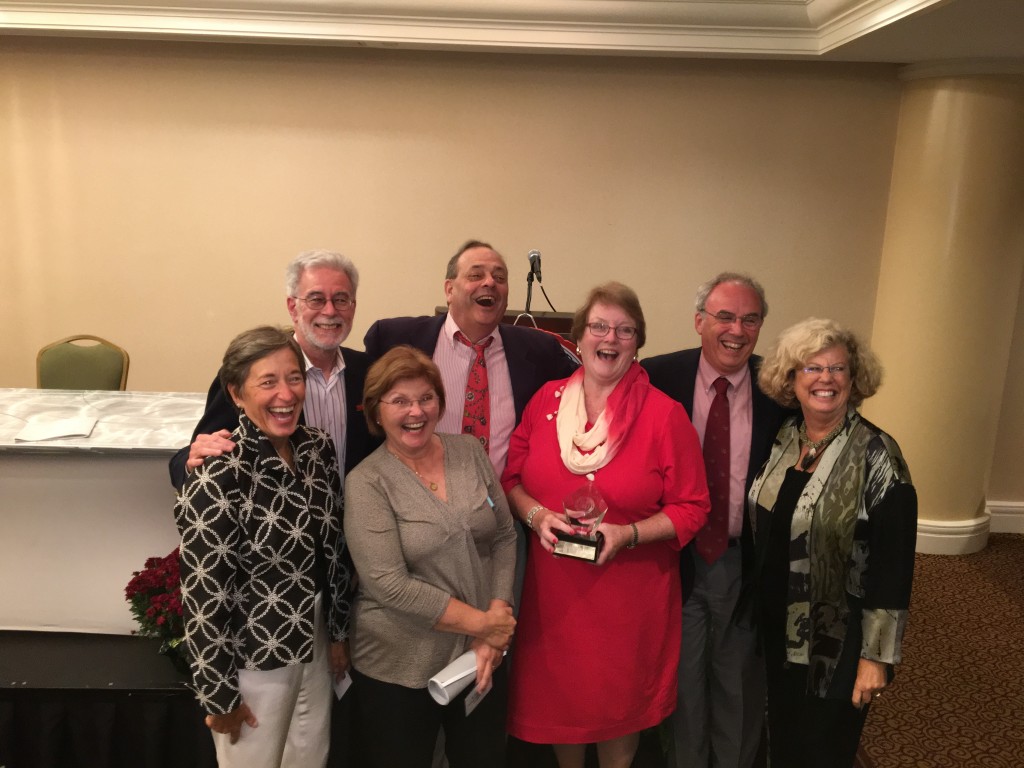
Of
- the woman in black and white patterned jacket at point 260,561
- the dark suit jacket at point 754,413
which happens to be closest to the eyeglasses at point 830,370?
the dark suit jacket at point 754,413

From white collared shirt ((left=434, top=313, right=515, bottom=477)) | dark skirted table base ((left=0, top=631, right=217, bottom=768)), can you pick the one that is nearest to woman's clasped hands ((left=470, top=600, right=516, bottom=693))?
white collared shirt ((left=434, top=313, right=515, bottom=477))

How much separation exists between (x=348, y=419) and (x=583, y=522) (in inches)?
30.5

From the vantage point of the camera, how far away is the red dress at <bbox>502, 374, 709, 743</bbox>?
2062 mm

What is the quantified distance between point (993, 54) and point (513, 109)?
2625 millimetres

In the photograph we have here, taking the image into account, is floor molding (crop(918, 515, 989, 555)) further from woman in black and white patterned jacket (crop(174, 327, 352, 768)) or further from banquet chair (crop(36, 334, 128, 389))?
banquet chair (crop(36, 334, 128, 389))

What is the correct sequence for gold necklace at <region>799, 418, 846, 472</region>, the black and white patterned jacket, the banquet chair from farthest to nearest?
the banquet chair
gold necklace at <region>799, 418, 846, 472</region>
the black and white patterned jacket

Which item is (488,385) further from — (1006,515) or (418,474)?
(1006,515)

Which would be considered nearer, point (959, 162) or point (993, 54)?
point (993, 54)

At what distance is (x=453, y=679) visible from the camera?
73.1 inches

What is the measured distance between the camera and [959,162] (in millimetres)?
4352

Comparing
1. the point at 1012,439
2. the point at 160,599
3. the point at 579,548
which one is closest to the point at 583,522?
the point at 579,548

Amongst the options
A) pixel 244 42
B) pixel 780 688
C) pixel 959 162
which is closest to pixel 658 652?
pixel 780 688

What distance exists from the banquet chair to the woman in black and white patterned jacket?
8.37 ft

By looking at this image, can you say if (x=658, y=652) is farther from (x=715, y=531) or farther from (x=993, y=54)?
(x=993, y=54)
